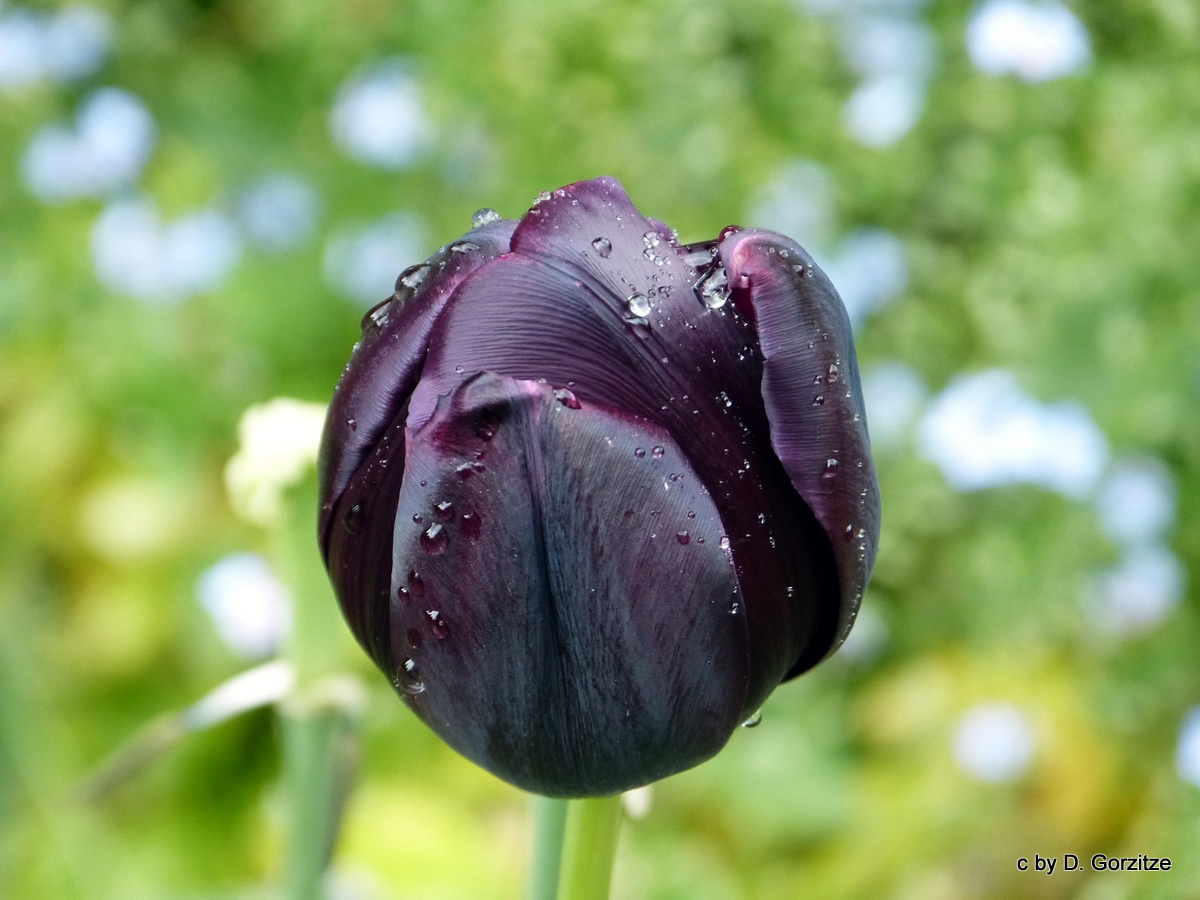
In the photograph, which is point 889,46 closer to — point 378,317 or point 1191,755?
point 1191,755

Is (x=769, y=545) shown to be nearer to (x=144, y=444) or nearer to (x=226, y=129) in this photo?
(x=144, y=444)

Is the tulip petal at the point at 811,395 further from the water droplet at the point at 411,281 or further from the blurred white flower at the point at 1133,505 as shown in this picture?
the blurred white flower at the point at 1133,505

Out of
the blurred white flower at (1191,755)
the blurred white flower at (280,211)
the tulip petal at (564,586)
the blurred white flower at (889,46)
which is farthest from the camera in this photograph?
the blurred white flower at (280,211)

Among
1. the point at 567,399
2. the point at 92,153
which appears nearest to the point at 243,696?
the point at 567,399

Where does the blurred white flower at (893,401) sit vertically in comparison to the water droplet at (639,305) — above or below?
above

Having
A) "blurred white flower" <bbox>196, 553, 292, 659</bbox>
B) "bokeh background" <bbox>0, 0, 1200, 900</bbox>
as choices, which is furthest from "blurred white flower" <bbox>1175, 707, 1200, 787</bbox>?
"blurred white flower" <bbox>196, 553, 292, 659</bbox>

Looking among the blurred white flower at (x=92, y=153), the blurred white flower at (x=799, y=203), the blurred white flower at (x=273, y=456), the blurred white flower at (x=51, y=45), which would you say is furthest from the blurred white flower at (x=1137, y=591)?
the blurred white flower at (x=51, y=45)
